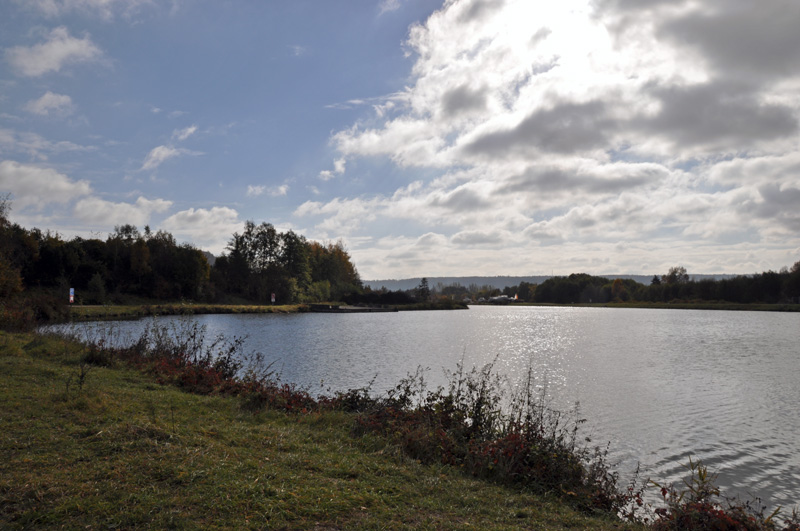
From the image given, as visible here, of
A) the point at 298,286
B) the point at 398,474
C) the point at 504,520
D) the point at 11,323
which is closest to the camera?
the point at 504,520

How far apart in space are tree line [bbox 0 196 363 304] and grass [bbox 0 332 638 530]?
32.6 meters

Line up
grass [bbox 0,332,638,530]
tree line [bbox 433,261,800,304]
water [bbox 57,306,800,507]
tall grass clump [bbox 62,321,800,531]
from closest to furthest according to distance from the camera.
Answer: grass [bbox 0,332,638,530] < tall grass clump [bbox 62,321,800,531] < water [bbox 57,306,800,507] < tree line [bbox 433,261,800,304]

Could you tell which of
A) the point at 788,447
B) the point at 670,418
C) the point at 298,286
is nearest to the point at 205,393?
the point at 670,418

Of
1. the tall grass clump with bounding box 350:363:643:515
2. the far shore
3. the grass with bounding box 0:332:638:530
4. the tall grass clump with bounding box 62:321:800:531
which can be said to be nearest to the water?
the tall grass clump with bounding box 62:321:800:531

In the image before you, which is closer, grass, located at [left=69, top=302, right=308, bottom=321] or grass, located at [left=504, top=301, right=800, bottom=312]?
grass, located at [left=69, top=302, right=308, bottom=321]

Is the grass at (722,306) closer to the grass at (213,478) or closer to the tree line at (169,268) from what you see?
the tree line at (169,268)

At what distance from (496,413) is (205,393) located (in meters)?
7.41

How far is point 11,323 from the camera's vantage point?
855 inches

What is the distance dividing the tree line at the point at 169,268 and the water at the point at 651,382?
89.9 feet

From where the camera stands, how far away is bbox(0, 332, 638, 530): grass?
466cm

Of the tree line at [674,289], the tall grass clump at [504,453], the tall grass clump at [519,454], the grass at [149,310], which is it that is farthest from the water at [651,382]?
the tree line at [674,289]

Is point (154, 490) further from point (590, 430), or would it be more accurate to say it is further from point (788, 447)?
point (788, 447)

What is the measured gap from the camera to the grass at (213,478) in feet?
15.3

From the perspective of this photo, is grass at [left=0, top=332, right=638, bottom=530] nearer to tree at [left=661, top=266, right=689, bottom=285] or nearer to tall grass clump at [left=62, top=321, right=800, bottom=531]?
tall grass clump at [left=62, top=321, right=800, bottom=531]
